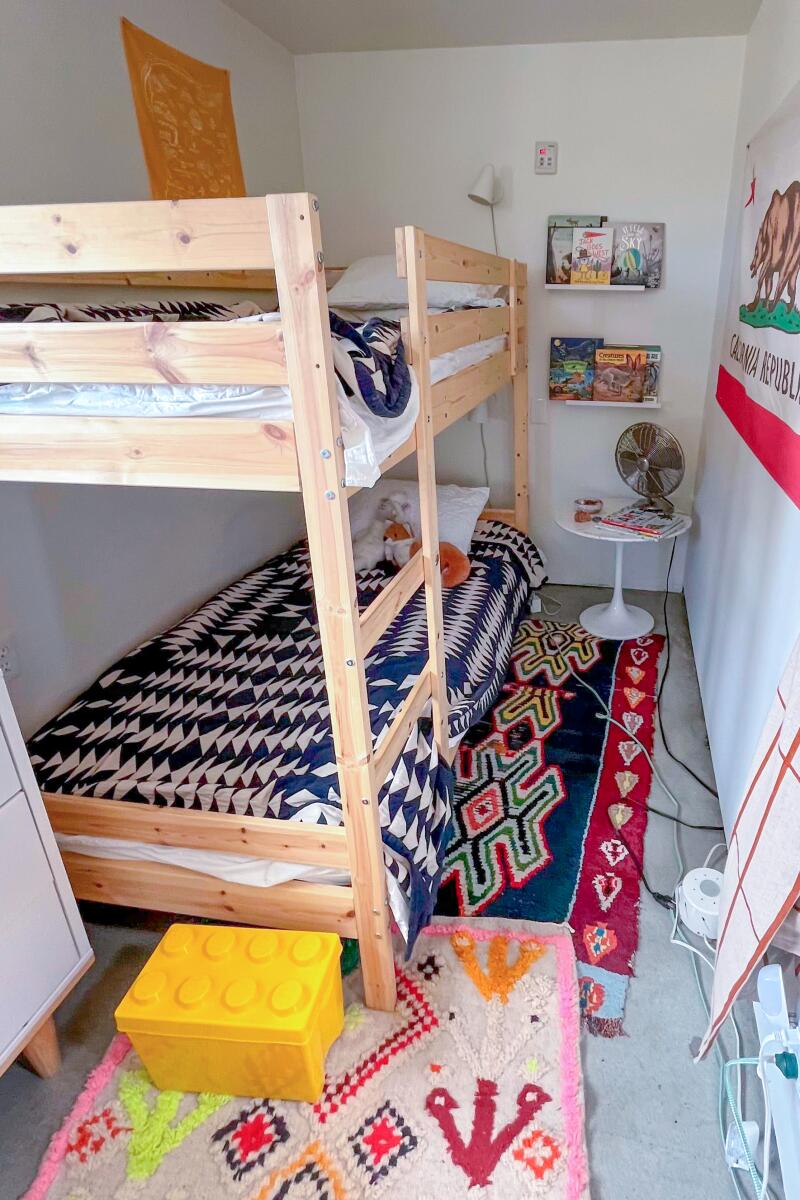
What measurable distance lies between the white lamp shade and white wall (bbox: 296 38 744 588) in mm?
93

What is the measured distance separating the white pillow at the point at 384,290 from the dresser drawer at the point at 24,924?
6.52 feet

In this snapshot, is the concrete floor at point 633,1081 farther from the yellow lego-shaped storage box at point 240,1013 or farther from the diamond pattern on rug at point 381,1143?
the diamond pattern on rug at point 381,1143

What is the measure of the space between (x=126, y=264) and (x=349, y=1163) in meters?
1.61

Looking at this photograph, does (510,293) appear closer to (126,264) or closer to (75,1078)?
(126,264)

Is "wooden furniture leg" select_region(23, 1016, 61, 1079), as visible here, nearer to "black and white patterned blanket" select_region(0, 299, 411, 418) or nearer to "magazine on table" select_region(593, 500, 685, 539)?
"black and white patterned blanket" select_region(0, 299, 411, 418)

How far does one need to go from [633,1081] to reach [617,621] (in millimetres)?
2043

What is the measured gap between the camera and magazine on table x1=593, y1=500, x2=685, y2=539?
299 cm

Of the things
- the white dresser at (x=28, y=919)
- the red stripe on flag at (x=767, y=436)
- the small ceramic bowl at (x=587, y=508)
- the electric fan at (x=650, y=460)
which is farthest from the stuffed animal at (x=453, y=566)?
the white dresser at (x=28, y=919)

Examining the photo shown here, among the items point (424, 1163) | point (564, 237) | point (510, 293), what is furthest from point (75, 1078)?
point (564, 237)

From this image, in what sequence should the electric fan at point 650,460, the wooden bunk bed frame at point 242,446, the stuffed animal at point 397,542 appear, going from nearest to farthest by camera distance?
the wooden bunk bed frame at point 242,446, the stuffed animal at point 397,542, the electric fan at point 650,460

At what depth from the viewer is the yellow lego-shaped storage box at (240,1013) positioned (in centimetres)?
137

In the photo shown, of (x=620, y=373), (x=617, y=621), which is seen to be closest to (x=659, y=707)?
(x=617, y=621)

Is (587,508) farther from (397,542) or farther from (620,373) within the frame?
(397,542)

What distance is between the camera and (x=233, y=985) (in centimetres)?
144
